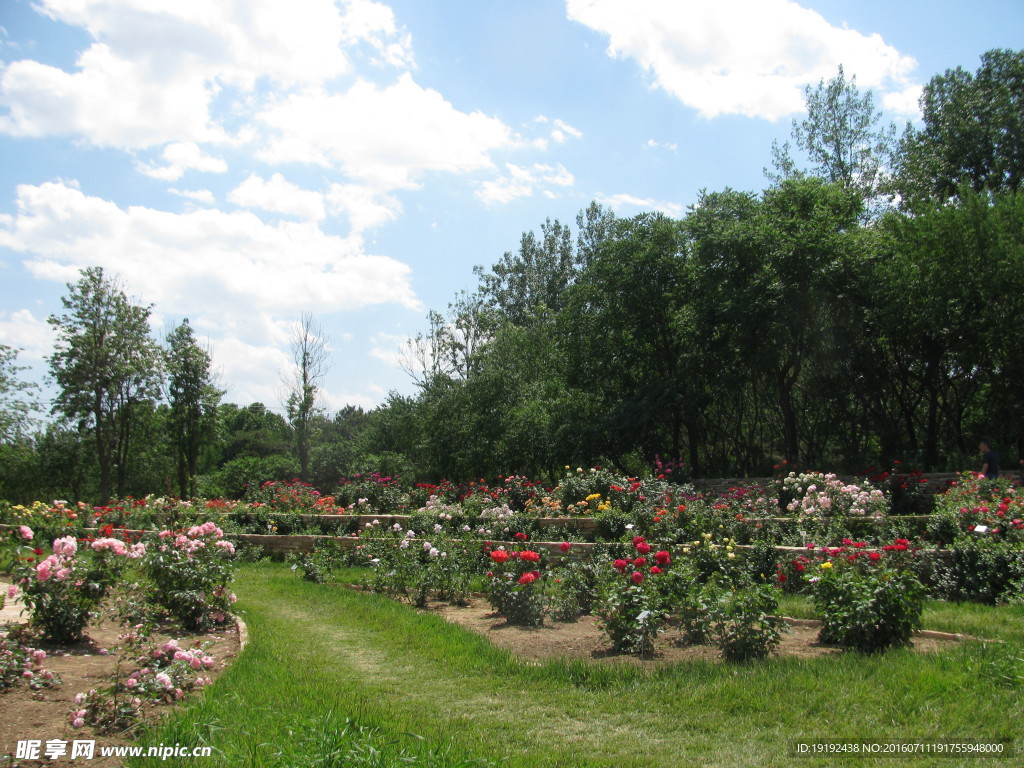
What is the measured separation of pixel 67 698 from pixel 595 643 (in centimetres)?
372

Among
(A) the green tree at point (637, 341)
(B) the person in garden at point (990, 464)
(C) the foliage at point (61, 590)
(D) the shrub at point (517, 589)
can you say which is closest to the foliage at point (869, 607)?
(D) the shrub at point (517, 589)

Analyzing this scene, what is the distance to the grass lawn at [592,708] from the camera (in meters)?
3.40

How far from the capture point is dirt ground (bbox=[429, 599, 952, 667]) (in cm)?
510

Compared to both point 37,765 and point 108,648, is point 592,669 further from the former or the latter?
point 108,648

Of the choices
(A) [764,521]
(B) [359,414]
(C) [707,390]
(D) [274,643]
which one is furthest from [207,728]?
(B) [359,414]

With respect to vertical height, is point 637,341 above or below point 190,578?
above

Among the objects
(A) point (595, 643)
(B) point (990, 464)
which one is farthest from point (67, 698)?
(B) point (990, 464)

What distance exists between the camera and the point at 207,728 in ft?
12.1

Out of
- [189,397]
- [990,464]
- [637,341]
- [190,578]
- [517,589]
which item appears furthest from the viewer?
[189,397]

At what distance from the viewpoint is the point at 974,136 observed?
19.5m

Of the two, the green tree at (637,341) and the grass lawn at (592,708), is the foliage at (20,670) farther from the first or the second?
the green tree at (637,341)

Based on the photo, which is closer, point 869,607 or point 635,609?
point 869,607

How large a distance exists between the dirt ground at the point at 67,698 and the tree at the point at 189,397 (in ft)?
68.4

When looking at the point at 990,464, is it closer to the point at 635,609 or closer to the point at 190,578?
the point at 635,609
